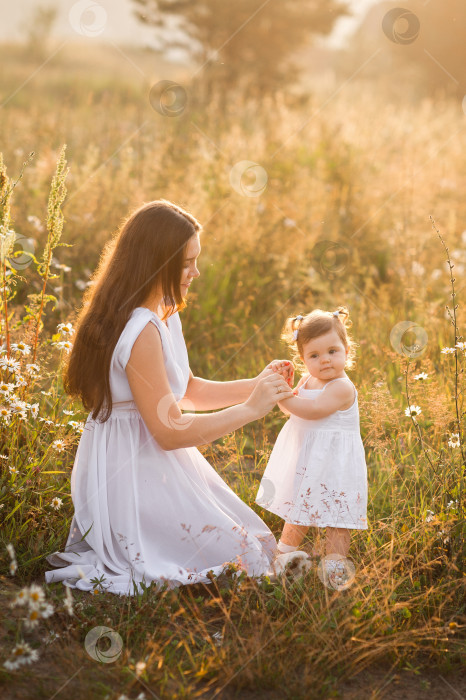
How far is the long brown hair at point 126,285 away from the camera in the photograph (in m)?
2.48

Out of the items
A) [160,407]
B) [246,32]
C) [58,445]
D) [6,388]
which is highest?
[246,32]

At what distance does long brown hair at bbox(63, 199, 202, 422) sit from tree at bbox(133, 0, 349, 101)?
13492 mm

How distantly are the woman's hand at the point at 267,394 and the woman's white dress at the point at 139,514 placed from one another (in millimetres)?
297

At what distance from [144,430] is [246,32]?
15473mm

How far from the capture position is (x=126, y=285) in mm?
2504

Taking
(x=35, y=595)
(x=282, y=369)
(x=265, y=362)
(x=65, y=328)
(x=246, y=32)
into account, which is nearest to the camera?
(x=35, y=595)

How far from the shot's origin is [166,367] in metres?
2.55

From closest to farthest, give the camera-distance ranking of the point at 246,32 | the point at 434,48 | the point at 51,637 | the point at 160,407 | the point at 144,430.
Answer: the point at 51,637 < the point at 160,407 < the point at 144,430 < the point at 246,32 < the point at 434,48

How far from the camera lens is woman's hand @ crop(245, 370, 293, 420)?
250 cm

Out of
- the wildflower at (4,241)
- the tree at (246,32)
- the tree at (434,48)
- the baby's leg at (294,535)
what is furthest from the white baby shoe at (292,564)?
the tree at (434,48)

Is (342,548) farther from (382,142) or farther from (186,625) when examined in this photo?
(382,142)

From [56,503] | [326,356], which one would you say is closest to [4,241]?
[56,503]

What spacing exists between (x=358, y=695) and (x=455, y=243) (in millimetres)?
4423

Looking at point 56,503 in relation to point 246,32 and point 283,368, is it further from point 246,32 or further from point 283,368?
point 246,32
